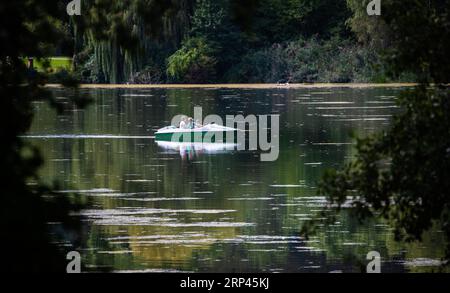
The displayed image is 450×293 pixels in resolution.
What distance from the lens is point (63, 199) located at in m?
9.36

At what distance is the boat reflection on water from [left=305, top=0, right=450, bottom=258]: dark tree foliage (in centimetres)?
2059

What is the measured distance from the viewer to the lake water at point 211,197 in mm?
17562

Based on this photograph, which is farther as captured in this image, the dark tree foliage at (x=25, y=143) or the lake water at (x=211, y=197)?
the lake water at (x=211, y=197)

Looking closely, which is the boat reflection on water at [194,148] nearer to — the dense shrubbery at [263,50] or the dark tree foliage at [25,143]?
the dark tree foliage at [25,143]

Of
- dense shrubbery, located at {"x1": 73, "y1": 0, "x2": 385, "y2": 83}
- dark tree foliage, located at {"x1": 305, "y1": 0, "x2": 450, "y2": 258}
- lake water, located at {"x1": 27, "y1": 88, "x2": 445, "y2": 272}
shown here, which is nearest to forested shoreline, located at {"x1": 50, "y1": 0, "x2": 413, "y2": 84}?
Result: dense shrubbery, located at {"x1": 73, "y1": 0, "x2": 385, "y2": 83}

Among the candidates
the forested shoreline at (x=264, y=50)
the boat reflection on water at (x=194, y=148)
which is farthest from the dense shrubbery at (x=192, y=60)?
the boat reflection on water at (x=194, y=148)

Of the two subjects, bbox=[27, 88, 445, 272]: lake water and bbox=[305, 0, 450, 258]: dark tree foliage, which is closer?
bbox=[305, 0, 450, 258]: dark tree foliage

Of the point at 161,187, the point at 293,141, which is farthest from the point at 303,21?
the point at 161,187

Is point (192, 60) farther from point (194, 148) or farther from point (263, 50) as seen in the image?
point (194, 148)

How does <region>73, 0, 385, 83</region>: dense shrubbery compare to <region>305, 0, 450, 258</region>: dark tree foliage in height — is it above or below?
below

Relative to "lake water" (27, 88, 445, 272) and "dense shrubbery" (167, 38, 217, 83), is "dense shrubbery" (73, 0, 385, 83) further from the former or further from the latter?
"lake water" (27, 88, 445, 272)

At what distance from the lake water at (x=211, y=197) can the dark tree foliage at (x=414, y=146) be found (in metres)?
0.39

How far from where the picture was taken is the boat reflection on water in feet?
109
